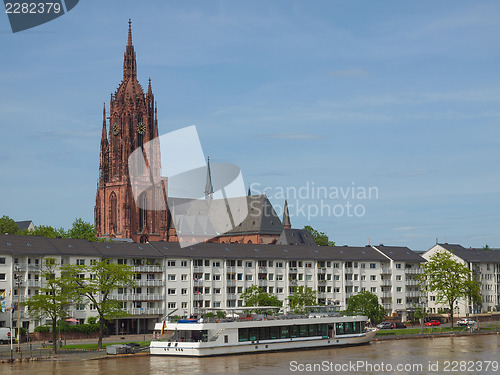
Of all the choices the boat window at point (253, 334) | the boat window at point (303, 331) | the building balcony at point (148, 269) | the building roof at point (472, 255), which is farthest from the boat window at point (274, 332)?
the building roof at point (472, 255)

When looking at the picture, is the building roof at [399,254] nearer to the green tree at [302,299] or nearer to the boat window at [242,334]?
the green tree at [302,299]

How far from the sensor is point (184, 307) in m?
145

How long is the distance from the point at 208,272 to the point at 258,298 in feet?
45.4

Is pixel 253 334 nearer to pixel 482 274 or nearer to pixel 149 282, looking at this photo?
pixel 149 282

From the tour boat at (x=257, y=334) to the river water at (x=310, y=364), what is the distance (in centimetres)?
167

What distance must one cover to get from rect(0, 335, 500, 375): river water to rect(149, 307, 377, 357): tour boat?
167cm

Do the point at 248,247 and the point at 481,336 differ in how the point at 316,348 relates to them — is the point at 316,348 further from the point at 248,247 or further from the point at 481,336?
the point at 248,247

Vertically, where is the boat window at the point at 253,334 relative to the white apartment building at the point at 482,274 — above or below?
below

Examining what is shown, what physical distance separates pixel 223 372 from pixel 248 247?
81471 mm

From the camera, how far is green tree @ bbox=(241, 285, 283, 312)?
140 meters

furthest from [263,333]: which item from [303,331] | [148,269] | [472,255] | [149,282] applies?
[472,255]

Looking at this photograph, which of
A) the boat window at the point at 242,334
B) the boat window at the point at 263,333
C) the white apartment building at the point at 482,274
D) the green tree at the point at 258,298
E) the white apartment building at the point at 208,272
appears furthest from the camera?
the white apartment building at the point at 482,274

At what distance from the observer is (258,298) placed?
140 m

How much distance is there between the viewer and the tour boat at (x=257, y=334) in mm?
94875
